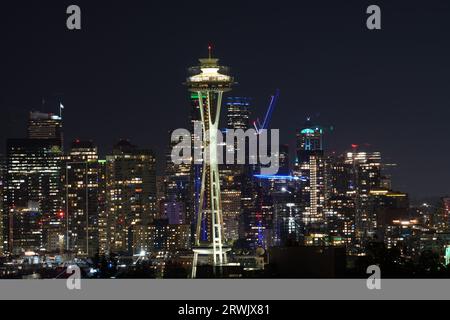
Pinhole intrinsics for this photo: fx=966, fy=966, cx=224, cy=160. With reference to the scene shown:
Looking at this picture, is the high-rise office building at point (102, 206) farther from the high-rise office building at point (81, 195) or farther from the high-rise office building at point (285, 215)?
the high-rise office building at point (285, 215)

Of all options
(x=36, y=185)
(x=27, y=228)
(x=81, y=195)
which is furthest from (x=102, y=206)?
(x=27, y=228)

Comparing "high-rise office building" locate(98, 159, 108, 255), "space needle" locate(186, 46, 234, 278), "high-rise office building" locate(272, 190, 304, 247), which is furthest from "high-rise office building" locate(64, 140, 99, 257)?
"space needle" locate(186, 46, 234, 278)

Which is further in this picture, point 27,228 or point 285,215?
point 27,228

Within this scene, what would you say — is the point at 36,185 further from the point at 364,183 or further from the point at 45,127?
the point at 364,183

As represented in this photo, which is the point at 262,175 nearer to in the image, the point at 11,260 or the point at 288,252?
the point at 11,260

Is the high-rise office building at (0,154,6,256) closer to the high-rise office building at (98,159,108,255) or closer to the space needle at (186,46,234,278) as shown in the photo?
the high-rise office building at (98,159,108,255)

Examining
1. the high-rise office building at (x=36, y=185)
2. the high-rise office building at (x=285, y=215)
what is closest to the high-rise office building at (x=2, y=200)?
the high-rise office building at (x=36, y=185)
